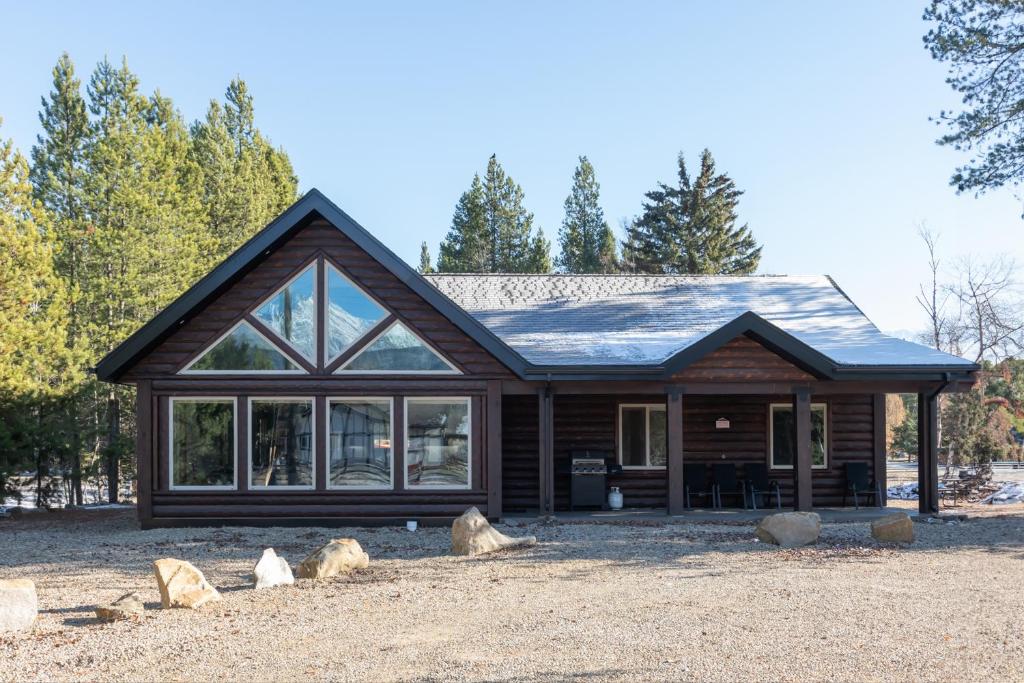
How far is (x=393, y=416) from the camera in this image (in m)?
13.8

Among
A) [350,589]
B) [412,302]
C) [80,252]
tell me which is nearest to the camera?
[350,589]

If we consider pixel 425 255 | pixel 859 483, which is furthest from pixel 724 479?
pixel 425 255

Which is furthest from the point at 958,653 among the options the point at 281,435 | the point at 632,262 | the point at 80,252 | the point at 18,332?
the point at 632,262

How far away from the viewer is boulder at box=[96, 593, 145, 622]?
7.64m

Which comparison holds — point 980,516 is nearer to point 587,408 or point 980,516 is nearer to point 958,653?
point 587,408

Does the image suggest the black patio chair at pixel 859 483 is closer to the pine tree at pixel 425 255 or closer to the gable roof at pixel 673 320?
the gable roof at pixel 673 320

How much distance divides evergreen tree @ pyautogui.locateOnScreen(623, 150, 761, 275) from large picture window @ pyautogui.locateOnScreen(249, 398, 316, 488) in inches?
1405

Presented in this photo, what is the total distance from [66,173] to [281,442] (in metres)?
16.3

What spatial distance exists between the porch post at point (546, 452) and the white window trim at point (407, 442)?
1.17m

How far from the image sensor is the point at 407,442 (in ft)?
45.3

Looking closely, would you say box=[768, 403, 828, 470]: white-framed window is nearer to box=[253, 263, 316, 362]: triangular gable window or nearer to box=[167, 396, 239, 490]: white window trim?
box=[253, 263, 316, 362]: triangular gable window

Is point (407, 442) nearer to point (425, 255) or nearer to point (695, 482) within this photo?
point (695, 482)

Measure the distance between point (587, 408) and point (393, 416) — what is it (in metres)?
3.94

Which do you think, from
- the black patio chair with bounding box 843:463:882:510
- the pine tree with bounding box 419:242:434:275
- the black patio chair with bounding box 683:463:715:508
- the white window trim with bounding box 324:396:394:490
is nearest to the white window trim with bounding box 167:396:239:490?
the white window trim with bounding box 324:396:394:490
